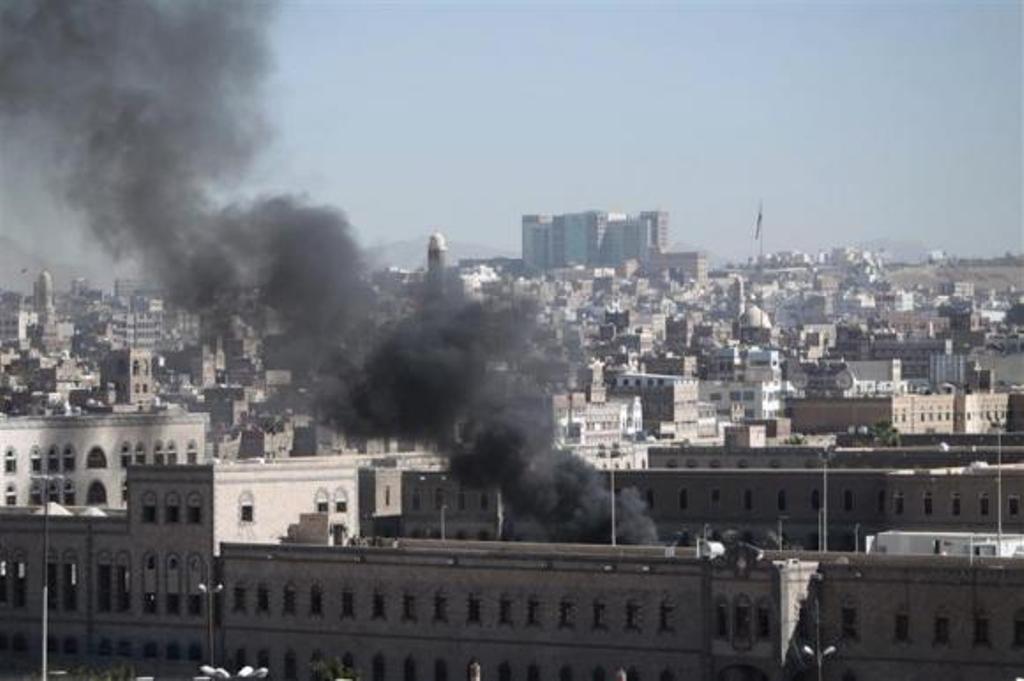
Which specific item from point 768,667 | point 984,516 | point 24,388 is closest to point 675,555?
point 768,667

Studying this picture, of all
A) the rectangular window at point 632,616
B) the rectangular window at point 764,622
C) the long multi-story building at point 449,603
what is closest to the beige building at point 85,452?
the long multi-story building at point 449,603

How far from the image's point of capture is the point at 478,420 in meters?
100

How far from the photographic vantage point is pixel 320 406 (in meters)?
112

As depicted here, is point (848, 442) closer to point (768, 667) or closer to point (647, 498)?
point (647, 498)

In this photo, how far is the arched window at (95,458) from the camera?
110 meters

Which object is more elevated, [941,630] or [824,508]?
[824,508]

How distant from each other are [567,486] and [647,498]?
10.2 metres

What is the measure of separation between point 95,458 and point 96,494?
39.9 inches

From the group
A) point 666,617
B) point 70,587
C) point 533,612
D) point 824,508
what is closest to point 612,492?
point 824,508

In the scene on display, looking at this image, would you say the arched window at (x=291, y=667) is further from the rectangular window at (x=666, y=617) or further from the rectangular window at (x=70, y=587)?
the rectangular window at (x=666, y=617)

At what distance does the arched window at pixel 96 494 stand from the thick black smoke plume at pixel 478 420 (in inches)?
269

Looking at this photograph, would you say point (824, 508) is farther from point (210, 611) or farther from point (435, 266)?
point (435, 266)

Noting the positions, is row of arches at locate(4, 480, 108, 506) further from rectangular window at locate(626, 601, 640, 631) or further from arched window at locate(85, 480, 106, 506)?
rectangular window at locate(626, 601, 640, 631)

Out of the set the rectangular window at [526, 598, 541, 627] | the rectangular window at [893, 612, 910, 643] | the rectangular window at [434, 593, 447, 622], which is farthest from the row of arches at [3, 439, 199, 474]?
the rectangular window at [893, 612, 910, 643]
